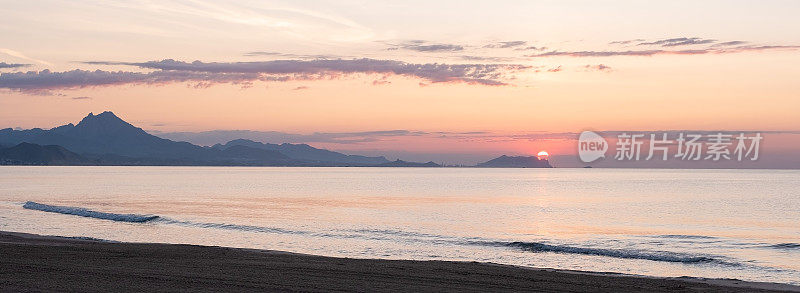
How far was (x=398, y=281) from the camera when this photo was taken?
2069 cm

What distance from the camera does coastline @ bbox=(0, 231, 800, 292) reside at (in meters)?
19.2

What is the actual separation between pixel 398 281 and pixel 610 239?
27133 millimetres

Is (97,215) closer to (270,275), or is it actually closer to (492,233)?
(492,233)

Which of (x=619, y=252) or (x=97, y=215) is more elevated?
(x=619, y=252)

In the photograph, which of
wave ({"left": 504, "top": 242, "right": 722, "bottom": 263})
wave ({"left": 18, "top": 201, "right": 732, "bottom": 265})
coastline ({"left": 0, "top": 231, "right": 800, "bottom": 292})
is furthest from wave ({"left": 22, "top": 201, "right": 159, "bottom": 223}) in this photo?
wave ({"left": 504, "top": 242, "right": 722, "bottom": 263})

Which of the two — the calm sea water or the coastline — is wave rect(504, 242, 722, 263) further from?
the coastline

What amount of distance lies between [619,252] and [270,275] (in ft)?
69.3

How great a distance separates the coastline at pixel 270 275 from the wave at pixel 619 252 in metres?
8.96

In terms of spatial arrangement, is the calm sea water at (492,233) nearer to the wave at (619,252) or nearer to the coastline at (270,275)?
the wave at (619,252)

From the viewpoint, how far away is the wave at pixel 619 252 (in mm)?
33188

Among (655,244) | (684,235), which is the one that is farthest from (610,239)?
(684,235)

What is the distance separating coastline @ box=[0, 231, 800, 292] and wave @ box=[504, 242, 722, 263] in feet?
29.4

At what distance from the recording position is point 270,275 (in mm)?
21375

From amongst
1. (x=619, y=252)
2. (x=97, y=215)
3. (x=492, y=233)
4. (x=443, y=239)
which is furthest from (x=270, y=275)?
(x=97, y=215)
